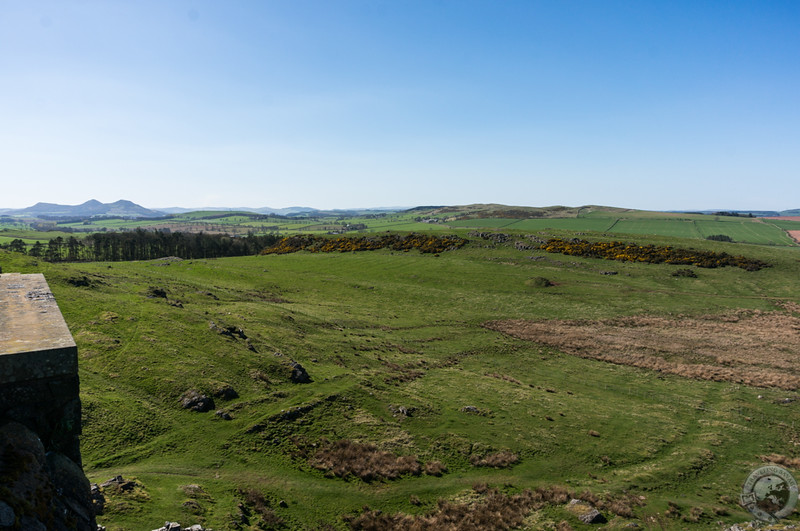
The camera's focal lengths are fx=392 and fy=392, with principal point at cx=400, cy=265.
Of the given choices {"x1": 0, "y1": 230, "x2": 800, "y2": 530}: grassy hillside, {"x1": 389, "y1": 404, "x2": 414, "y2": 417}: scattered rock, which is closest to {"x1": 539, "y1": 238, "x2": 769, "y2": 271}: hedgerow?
{"x1": 0, "y1": 230, "x2": 800, "y2": 530}: grassy hillside

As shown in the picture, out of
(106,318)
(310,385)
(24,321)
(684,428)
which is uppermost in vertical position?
(24,321)

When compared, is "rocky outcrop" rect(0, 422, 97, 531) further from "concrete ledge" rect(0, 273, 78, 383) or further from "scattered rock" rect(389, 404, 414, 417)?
"scattered rock" rect(389, 404, 414, 417)

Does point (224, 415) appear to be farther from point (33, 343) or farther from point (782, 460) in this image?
point (782, 460)

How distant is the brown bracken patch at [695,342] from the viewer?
4272 centimetres

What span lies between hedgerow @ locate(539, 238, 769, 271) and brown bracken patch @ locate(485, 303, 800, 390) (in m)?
24.8

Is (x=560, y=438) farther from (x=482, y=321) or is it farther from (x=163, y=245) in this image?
(x=163, y=245)

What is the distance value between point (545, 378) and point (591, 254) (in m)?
67.3

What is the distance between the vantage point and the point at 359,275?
8969cm

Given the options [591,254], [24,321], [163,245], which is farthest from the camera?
[163,245]

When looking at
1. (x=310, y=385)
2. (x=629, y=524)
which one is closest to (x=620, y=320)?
(x=629, y=524)

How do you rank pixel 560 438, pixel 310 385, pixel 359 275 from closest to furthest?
pixel 560 438
pixel 310 385
pixel 359 275

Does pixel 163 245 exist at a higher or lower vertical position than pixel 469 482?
higher

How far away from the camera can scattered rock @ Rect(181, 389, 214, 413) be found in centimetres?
2402

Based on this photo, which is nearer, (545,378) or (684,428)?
(684,428)
